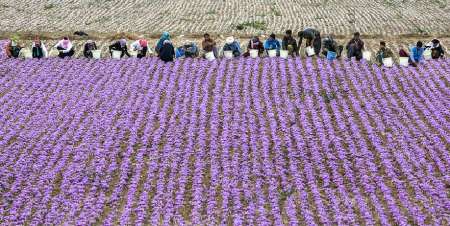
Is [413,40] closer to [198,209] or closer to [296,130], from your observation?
[296,130]

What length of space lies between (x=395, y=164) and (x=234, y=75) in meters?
8.19

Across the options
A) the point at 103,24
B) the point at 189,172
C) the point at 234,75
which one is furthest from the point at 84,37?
the point at 189,172

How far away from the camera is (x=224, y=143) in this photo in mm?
16094

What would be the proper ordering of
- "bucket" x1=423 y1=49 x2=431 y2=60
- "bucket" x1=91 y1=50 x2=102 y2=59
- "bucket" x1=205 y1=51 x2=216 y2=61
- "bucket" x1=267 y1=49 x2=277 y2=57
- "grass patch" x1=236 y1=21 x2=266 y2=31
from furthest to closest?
"grass patch" x1=236 y1=21 x2=266 y2=31 → "bucket" x1=91 y1=50 x2=102 y2=59 → "bucket" x1=423 y1=49 x2=431 y2=60 → "bucket" x1=267 y1=49 x2=277 y2=57 → "bucket" x1=205 y1=51 x2=216 y2=61

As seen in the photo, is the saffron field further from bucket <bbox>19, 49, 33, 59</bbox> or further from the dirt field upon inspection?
the dirt field

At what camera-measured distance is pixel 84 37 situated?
32.0m

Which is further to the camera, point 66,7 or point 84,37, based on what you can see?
point 66,7

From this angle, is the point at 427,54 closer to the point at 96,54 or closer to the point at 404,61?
the point at 404,61

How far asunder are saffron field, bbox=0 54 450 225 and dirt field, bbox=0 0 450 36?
12815 mm

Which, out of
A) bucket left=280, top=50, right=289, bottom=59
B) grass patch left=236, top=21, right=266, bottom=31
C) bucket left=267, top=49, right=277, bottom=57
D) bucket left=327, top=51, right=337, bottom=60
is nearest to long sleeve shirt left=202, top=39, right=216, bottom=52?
bucket left=267, top=49, right=277, bottom=57

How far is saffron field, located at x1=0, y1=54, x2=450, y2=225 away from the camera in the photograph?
42.5 feet

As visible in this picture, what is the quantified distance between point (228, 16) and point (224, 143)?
25623 millimetres

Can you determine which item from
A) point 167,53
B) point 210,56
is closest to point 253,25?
point 210,56

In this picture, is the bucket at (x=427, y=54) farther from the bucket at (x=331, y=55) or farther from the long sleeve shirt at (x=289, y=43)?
the long sleeve shirt at (x=289, y=43)
